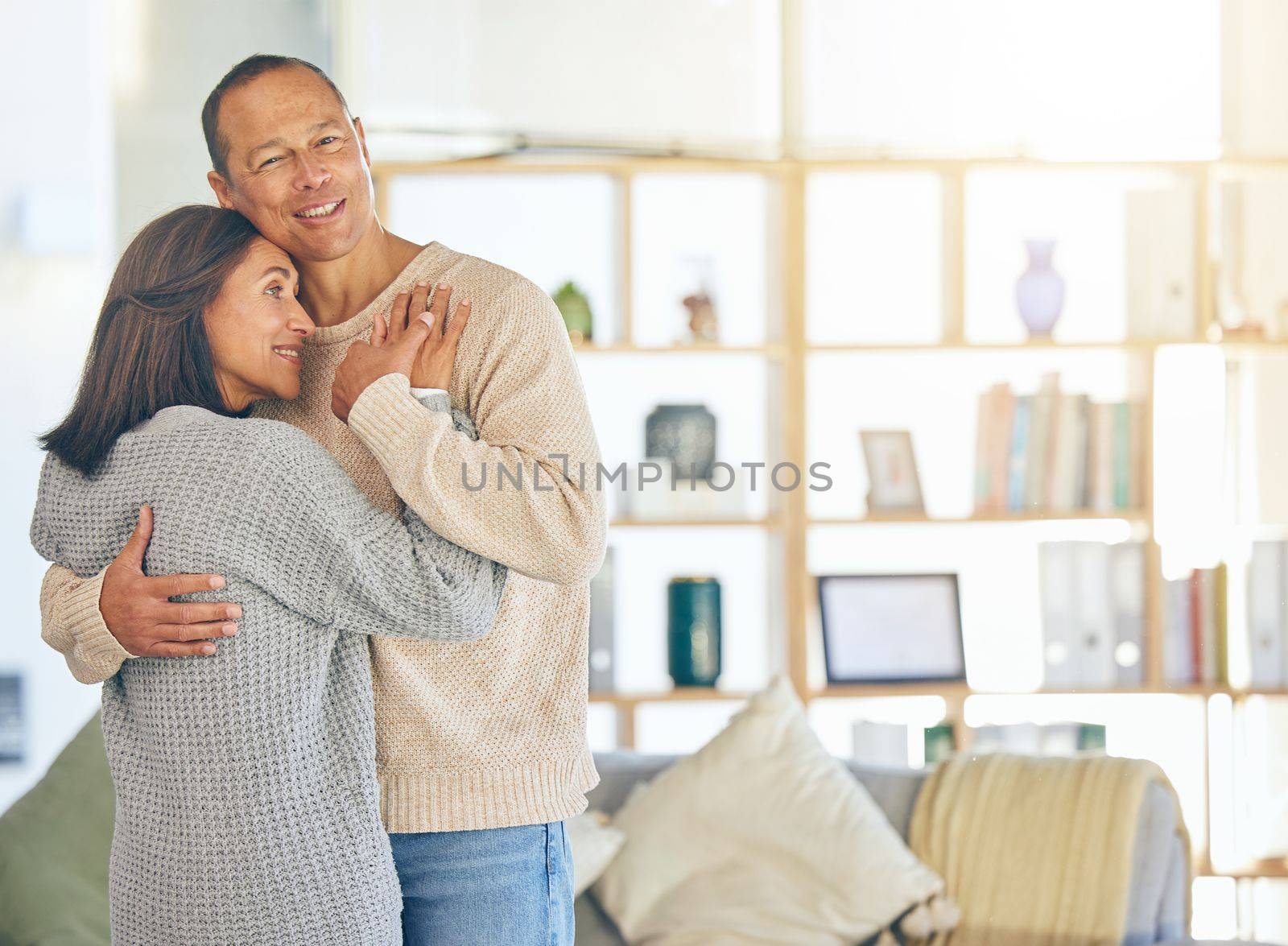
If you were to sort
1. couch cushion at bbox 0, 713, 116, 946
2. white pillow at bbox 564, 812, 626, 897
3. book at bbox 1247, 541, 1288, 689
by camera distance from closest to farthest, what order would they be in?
couch cushion at bbox 0, 713, 116, 946
white pillow at bbox 564, 812, 626, 897
book at bbox 1247, 541, 1288, 689

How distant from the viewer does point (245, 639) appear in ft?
3.23

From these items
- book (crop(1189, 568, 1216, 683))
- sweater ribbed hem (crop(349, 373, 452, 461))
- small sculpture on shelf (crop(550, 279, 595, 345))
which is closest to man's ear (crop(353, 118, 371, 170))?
sweater ribbed hem (crop(349, 373, 452, 461))

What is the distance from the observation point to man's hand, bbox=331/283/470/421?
1027 mm

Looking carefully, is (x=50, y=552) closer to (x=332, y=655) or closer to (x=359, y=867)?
(x=332, y=655)

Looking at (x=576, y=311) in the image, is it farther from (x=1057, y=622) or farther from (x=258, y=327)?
(x=258, y=327)

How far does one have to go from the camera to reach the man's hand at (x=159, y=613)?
3.18 feet

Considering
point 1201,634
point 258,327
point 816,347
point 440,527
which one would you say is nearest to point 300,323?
point 258,327

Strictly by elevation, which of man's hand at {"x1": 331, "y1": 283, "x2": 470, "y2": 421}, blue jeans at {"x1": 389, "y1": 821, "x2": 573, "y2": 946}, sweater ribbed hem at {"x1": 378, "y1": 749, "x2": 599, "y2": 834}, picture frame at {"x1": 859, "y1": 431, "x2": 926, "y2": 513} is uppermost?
man's hand at {"x1": 331, "y1": 283, "x2": 470, "y2": 421}

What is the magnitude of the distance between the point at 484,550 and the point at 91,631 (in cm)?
31

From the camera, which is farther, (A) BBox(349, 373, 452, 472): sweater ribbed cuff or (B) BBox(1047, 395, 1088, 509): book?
(B) BBox(1047, 395, 1088, 509): book

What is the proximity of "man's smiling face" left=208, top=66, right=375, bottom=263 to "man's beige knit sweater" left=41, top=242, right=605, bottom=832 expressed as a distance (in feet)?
0.25

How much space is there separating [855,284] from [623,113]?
615 millimetres

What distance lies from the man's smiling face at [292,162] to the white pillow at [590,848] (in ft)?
3.67

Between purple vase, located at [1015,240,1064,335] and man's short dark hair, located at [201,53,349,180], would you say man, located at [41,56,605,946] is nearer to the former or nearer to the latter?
man's short dark hair, located at [201,53,349,180]
